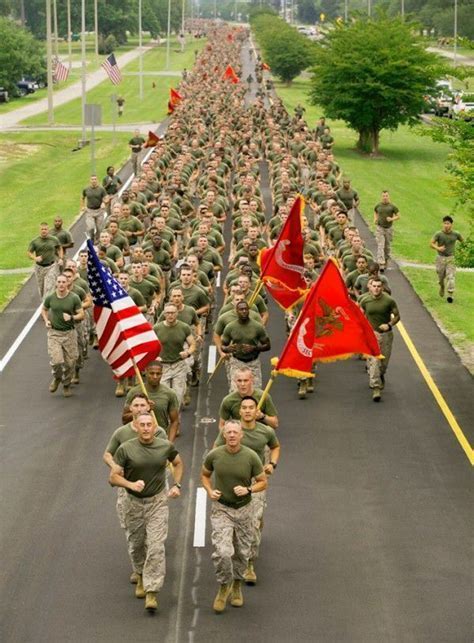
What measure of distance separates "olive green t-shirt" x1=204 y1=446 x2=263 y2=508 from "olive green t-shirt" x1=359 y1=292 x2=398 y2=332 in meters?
8.57

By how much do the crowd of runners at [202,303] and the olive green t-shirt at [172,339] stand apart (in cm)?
2

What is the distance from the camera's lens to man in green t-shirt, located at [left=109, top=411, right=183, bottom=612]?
47.0 ft

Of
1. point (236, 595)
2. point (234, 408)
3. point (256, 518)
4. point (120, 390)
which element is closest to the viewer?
point (236, 595)

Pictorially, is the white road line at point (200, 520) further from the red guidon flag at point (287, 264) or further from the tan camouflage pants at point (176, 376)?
the red guidon flag at point (287, 264)

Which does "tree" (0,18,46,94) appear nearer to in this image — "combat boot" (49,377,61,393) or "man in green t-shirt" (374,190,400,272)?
"man in green t-shirt" (374,190,400,272)

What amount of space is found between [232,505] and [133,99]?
289 ft

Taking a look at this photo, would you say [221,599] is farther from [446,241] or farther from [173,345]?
[446,241]

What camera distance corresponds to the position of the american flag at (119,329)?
17.8 m

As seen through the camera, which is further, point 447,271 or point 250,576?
point 447,271

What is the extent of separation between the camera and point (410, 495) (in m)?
18.0

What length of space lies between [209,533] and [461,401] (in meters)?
7.27

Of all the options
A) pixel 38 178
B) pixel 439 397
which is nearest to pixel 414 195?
pixel 38 178

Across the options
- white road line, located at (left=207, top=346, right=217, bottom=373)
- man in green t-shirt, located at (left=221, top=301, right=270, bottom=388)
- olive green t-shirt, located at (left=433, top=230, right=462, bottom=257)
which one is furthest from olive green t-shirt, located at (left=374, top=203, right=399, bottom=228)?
man in green t-shirt, located at (left=221, top=301, right=270, bottom=388)

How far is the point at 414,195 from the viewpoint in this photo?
172ft
